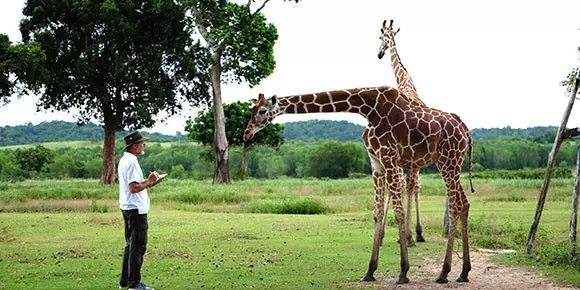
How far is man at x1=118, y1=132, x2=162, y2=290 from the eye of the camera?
9945 mm

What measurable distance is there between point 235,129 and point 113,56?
20548 millimetres

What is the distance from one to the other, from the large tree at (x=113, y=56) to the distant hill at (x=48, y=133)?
64.0m

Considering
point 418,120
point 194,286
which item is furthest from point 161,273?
point 418,120

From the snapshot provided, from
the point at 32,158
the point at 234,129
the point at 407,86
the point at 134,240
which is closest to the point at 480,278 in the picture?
the point at 407,86

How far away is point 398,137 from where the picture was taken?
449 inches

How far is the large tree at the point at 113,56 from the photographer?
40812mm

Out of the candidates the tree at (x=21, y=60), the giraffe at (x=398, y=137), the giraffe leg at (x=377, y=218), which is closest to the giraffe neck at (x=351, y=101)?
the giraffe at (x=398, y=137)

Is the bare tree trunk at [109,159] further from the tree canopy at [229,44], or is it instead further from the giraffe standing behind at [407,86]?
the giraffe standing behind at [407,86]

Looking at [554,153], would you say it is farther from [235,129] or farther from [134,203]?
[235,129]

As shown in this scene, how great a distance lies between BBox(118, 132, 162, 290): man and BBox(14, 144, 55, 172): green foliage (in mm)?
66167

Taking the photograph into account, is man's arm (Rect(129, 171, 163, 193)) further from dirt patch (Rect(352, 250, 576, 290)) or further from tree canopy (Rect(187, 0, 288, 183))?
tree canopy (Rect(187, 0, 288, 183))

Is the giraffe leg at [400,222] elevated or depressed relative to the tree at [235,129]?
depressed

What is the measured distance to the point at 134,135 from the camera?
33.8 ft

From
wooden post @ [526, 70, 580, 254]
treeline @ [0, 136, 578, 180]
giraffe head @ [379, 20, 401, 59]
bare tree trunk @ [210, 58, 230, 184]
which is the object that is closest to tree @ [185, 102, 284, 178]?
treeline @ [0, 136, 578, 180]
